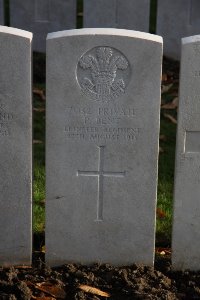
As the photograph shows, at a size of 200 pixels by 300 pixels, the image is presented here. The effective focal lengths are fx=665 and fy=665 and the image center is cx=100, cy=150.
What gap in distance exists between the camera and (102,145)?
4.49m

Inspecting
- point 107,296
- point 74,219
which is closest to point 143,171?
point 74,219

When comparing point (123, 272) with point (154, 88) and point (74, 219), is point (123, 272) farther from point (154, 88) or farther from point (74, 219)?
point (154, 88)

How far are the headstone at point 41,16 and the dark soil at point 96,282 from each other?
615cm

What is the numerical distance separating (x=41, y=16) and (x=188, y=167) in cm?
642

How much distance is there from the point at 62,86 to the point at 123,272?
134 cm

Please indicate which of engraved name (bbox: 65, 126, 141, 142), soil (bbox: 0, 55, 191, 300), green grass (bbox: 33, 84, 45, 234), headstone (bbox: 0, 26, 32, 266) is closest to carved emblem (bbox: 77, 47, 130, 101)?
engraved name (bbox: 65, 126, 141, 142)

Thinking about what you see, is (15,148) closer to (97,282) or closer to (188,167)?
(97,282)

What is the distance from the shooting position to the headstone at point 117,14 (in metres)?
10.0

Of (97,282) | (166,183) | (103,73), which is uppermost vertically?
(103,73)

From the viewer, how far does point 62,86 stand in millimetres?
4340

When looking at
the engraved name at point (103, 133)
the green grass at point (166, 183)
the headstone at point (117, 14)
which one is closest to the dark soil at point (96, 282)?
the green grass at point (166, 183)

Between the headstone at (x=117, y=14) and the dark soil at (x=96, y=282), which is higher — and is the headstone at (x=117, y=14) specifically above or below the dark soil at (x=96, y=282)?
above

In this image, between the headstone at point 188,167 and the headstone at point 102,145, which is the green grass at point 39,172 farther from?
the headstone at point 188,167

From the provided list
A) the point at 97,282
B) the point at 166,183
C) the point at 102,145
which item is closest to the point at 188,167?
the point at 102,145
